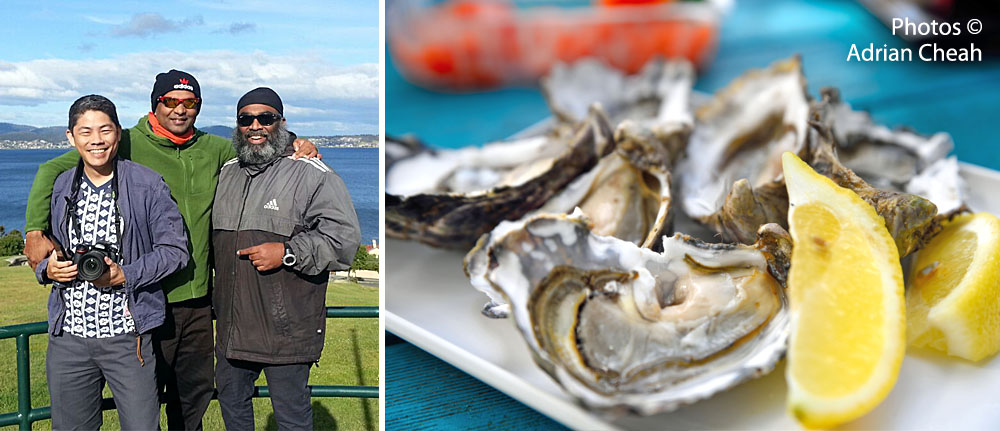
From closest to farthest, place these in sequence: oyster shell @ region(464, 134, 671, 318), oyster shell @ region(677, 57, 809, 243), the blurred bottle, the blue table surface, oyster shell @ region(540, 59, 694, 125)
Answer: oyster shell @ region(464, 134, 671, 318), oyster shell @ region(677, 57, 809, 243), oyster shell @ region(540, 59, 694, 125), the blue table surface, the blurred bottle

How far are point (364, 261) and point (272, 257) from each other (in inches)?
5.8

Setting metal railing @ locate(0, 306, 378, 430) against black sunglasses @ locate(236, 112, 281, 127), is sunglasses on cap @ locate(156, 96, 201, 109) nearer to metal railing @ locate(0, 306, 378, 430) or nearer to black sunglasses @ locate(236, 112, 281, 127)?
black sunglasses @ locate(236, 112, 281, 127)

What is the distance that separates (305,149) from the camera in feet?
3.98

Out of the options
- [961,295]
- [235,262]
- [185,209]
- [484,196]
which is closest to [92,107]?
[185,209]

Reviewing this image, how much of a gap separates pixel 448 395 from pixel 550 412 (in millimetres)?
256

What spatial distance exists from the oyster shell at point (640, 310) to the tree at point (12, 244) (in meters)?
0.69

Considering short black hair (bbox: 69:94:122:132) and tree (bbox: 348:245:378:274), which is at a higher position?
short black hair (bbox: 69:94:122:132)

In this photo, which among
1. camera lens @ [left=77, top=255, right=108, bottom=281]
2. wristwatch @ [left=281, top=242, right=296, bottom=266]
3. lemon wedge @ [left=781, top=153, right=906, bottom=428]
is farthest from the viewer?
wristwatch @ [left=281, top=242, right=296, bottom=266]

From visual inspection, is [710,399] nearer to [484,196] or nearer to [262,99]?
[484,196]

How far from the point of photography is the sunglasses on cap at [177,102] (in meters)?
1.15

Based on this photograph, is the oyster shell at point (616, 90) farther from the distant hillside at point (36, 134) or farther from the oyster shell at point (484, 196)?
the distant hillside at point (36, 134)

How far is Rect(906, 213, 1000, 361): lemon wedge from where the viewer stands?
104 cm

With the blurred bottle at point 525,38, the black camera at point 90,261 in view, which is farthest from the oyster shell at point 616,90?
the black camera at point 90,261

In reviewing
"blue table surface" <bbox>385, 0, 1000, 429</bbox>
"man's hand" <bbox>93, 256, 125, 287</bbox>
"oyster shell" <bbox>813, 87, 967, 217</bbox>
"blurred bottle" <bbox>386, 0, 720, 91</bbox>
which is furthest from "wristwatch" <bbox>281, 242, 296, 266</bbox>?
"blurred bottle" <bbox>386, 0, 720, 91</bbox>
